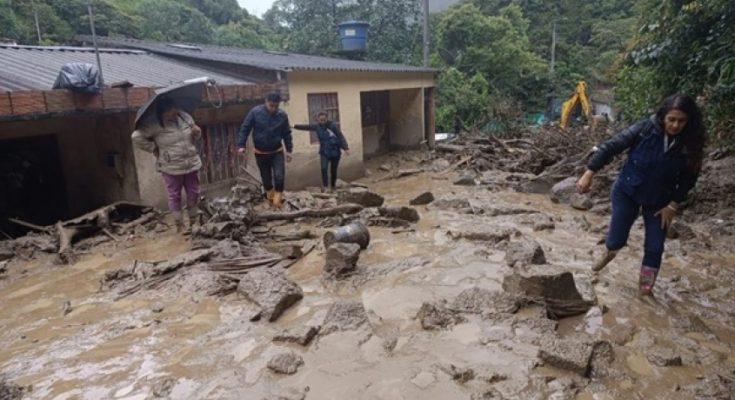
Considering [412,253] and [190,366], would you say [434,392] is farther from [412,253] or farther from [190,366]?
[412,253]

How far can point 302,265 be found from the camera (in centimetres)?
539

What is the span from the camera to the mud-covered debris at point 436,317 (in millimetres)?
3779

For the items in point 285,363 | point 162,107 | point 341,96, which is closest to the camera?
point 285,363

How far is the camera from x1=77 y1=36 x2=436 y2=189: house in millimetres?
10602

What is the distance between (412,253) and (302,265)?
4.06ft

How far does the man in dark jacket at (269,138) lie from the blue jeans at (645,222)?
16.1 feet

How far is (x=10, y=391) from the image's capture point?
3053 mm

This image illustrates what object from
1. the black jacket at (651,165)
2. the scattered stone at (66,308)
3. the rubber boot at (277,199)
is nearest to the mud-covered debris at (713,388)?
the black jacket at (651,165)

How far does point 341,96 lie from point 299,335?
951 centimetres

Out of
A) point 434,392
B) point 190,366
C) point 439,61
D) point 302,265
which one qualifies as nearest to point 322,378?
point 434,392

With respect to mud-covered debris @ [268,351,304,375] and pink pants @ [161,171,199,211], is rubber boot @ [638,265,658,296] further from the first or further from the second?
pink pants @ [161,171,199,211]

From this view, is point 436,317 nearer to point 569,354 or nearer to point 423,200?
point 569,354

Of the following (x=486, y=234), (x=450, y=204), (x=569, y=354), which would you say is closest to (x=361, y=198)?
(x=450, y=204)

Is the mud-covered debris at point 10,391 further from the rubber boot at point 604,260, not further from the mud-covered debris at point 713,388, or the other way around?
Result: the rubber boot at point 604,260
